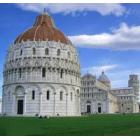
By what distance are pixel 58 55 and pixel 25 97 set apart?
6.70m

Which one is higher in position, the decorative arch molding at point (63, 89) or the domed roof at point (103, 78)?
the domed roof at point (103, 78)

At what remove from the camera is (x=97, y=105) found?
82000mm

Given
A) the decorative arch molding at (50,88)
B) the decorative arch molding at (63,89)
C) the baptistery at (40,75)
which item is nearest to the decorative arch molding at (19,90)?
the baptistery at (40,75)

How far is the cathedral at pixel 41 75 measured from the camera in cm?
4578

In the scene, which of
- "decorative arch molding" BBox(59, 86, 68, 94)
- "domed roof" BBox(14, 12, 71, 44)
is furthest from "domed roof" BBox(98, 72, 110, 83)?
"decorative arch molding" BBox(59, 86, 68, 94)

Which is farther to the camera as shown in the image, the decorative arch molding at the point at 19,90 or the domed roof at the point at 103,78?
the domed roof at the point at 103,78

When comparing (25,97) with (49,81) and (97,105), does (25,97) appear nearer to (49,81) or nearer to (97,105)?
(49,81)

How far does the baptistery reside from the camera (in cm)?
4578

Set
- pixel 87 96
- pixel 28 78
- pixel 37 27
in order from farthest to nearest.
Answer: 1. pixel 87 96
2. pixel 37 27
3. pixel 28 78

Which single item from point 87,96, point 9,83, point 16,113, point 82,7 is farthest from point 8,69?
point 87,96

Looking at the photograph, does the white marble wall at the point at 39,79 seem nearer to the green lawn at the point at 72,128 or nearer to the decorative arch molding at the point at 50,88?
the decorative arch molding at the point at 50,88

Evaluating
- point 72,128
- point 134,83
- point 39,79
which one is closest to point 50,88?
point 39,79

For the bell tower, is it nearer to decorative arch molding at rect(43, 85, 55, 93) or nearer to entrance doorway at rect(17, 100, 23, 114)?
decorative arch molding at rect(43, 85, 55, 93)

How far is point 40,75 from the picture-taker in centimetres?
4578
